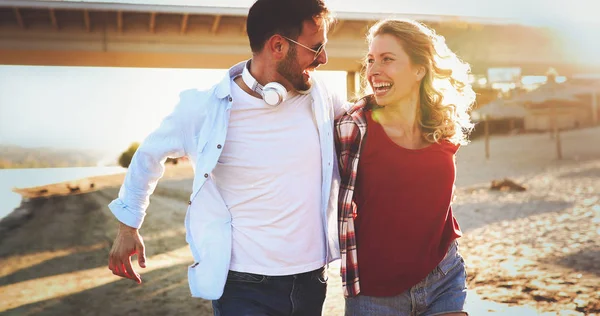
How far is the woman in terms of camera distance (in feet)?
10.1

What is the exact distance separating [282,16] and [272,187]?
2.53 ft

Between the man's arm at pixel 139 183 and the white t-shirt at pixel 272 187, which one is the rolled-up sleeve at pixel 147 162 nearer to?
the man's arm at pixel 139 183

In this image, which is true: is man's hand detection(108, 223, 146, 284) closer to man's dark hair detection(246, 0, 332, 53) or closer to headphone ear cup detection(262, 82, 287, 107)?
headphone ear cup detection(262, 82, 287, 107)

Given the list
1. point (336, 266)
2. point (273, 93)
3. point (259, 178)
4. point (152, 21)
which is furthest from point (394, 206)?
point (152, 21)

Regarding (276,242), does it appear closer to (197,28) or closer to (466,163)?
(197,28)

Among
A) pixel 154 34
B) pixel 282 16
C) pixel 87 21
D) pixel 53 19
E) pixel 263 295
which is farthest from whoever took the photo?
pixel 154 34

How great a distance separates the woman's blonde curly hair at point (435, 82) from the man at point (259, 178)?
1.36 feet

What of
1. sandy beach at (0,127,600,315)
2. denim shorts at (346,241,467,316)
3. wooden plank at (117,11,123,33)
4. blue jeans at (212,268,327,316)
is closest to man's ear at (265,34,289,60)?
blue jeans at (212,268,327,316)

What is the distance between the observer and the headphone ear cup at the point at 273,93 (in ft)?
9.85

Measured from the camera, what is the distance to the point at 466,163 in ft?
92.9

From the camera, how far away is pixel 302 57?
3201 millimetres

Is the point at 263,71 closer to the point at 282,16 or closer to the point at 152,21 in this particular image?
the point at 282,16

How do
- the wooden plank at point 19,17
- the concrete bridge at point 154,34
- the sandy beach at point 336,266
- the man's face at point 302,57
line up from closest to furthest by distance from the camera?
the man's face at point 302,57 < the sandy beach at point 336,266 < the wooden plank at point 19,17 < the concrete bridge at point 154,34

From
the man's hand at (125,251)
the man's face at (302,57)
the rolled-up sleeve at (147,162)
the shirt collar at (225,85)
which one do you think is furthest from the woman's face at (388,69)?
the man's hand at (125,251)
